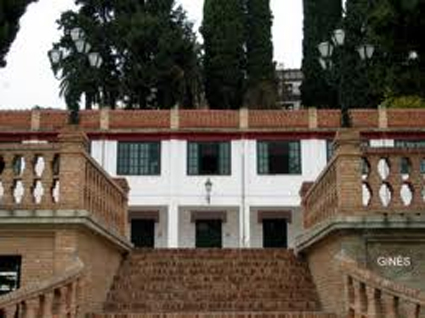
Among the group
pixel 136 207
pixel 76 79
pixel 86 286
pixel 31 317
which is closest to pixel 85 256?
pixel 86 286

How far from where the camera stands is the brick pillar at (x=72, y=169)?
11.6 m

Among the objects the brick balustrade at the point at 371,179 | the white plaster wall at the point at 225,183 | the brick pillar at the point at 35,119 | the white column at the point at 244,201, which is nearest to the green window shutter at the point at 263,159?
the white plaster wall at the point at 225,183

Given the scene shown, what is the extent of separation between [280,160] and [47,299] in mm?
25073

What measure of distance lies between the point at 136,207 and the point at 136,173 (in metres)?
1.61

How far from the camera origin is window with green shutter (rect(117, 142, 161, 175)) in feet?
112

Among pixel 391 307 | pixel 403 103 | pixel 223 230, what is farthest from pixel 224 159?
pixel 391 307

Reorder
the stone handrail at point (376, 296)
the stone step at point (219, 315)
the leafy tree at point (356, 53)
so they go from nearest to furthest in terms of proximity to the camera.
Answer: the stone handrail at point (376, 296) < the stone step at point (219, 315) < the leafy tree at point (356, 53)

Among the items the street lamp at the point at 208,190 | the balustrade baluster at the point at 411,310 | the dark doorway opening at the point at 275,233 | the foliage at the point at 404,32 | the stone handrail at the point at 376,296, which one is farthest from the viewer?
the dark doorway opening at the point at 275,233

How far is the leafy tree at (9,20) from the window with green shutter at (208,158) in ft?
71.4

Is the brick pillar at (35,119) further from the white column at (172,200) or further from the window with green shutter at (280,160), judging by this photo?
the window with green shutter at (280,160)

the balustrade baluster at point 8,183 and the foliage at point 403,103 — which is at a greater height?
the foliage at point 403,103

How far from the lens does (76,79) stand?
13781mm

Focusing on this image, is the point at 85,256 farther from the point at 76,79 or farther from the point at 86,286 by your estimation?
the point at 76,79

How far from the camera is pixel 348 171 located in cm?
1154
